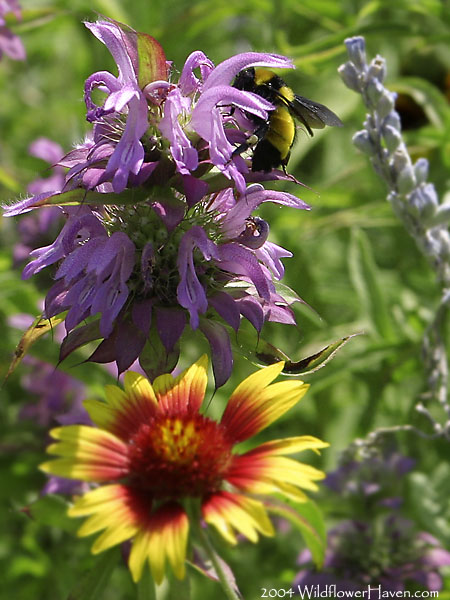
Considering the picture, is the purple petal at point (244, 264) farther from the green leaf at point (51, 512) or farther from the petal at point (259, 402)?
the green leaf at point (51, 512)

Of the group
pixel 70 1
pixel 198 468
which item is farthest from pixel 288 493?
pixel 70 1

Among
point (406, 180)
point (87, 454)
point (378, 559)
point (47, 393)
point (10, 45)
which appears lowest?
point (378, 559)

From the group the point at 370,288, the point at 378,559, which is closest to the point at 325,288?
the point at 370,288

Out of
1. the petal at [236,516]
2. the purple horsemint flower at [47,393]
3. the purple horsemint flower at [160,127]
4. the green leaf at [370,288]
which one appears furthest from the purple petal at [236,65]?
the purple horsemint flower at [47,393]

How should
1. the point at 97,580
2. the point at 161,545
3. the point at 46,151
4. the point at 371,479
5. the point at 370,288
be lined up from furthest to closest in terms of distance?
the point at 46,151 → the point at 370,288 → the point at 371,479 → the point at 97,580 → the point at 161,545

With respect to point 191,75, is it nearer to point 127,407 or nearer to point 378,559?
point 127,407

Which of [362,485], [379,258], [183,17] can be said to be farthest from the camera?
[379,258]

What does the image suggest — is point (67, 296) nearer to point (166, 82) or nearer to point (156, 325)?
point (156, 325)

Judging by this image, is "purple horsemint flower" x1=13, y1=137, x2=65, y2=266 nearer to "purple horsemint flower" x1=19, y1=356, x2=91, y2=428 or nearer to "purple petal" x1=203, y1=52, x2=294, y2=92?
"purple horsemint flower" x1=19, y1=356, x2=91, y2=428
